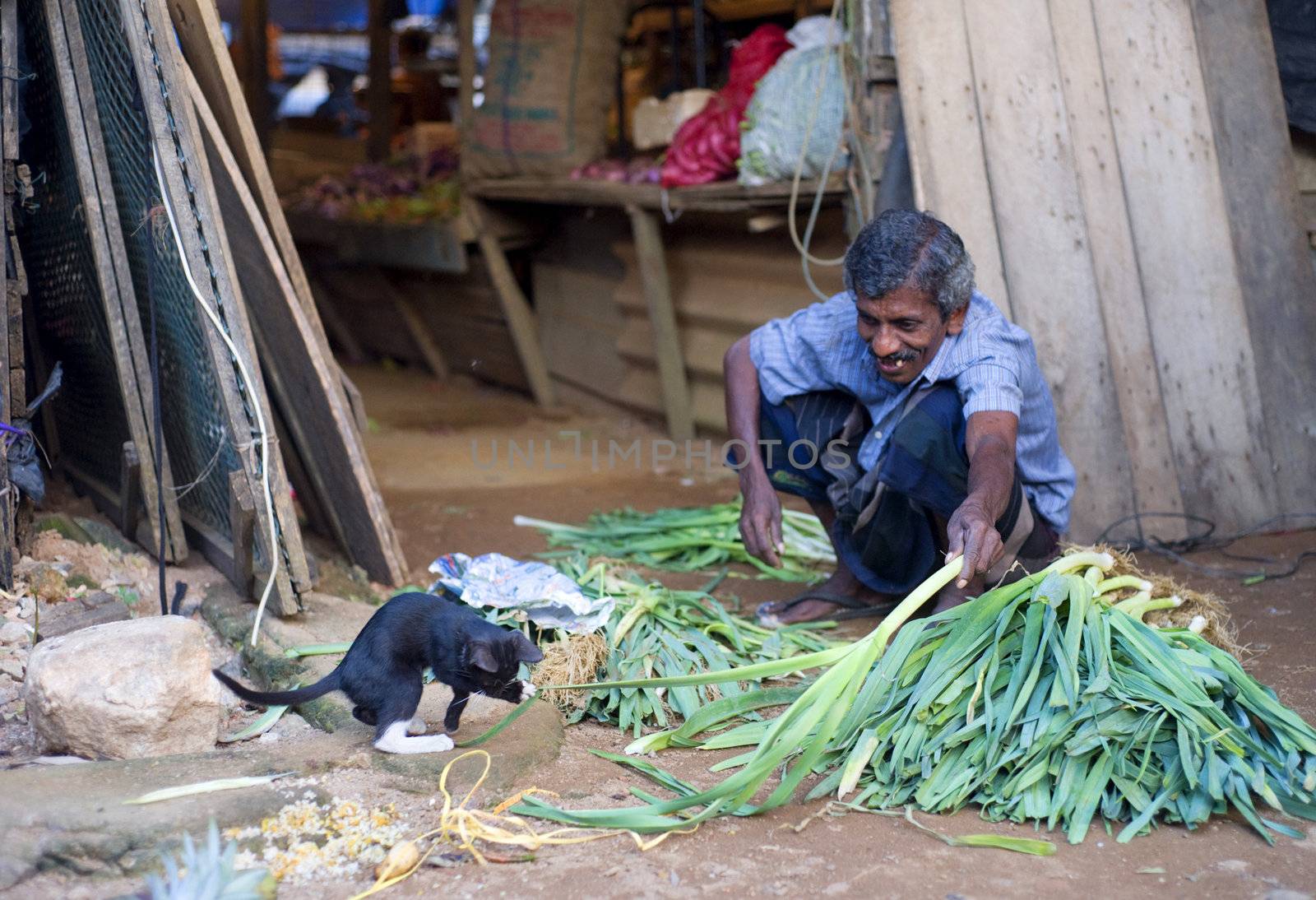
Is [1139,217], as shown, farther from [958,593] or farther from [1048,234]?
[958,593]

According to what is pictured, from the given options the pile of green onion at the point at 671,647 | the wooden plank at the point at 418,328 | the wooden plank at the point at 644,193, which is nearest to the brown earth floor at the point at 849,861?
the pile of green onion at the point at 671,647

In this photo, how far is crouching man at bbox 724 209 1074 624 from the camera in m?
2.85

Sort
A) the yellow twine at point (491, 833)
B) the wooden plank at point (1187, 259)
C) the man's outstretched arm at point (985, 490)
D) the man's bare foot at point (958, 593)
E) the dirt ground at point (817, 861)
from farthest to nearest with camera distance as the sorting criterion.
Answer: the wooden plank at point (1187, 259) → the man's bare foot at point (958, 593) → the man's outstretched arm at point (985, 490) → the yellow twine at point (491, 833) → the dirt ground at point (817, 861)

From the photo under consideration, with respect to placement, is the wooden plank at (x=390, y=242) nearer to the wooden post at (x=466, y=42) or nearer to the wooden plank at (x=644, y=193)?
the wooden plank at (x=644, y=193)

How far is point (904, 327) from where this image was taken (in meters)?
2.90

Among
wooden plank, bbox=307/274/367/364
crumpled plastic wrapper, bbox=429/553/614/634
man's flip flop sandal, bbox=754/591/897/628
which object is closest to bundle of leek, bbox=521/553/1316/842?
crumpled plastic wrapper, bbox=429/553/614/634

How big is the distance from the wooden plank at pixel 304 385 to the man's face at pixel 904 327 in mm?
1478

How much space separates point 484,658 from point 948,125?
250 centimetres

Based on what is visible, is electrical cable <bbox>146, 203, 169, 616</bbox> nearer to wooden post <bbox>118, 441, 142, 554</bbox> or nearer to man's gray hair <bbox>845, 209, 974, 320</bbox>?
wooden post <bbox>118, 441, 142, 554</bbox>

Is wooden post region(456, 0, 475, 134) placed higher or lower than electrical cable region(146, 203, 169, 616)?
higher

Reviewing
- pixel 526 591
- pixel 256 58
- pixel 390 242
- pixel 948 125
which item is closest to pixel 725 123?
pixel 948 125

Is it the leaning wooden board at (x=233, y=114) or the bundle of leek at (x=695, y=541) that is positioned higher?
the leaning wooden board at (x=233, y=114)

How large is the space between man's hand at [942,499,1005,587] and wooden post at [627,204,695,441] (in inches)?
153

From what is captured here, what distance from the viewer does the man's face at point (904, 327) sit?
2.87 meters
